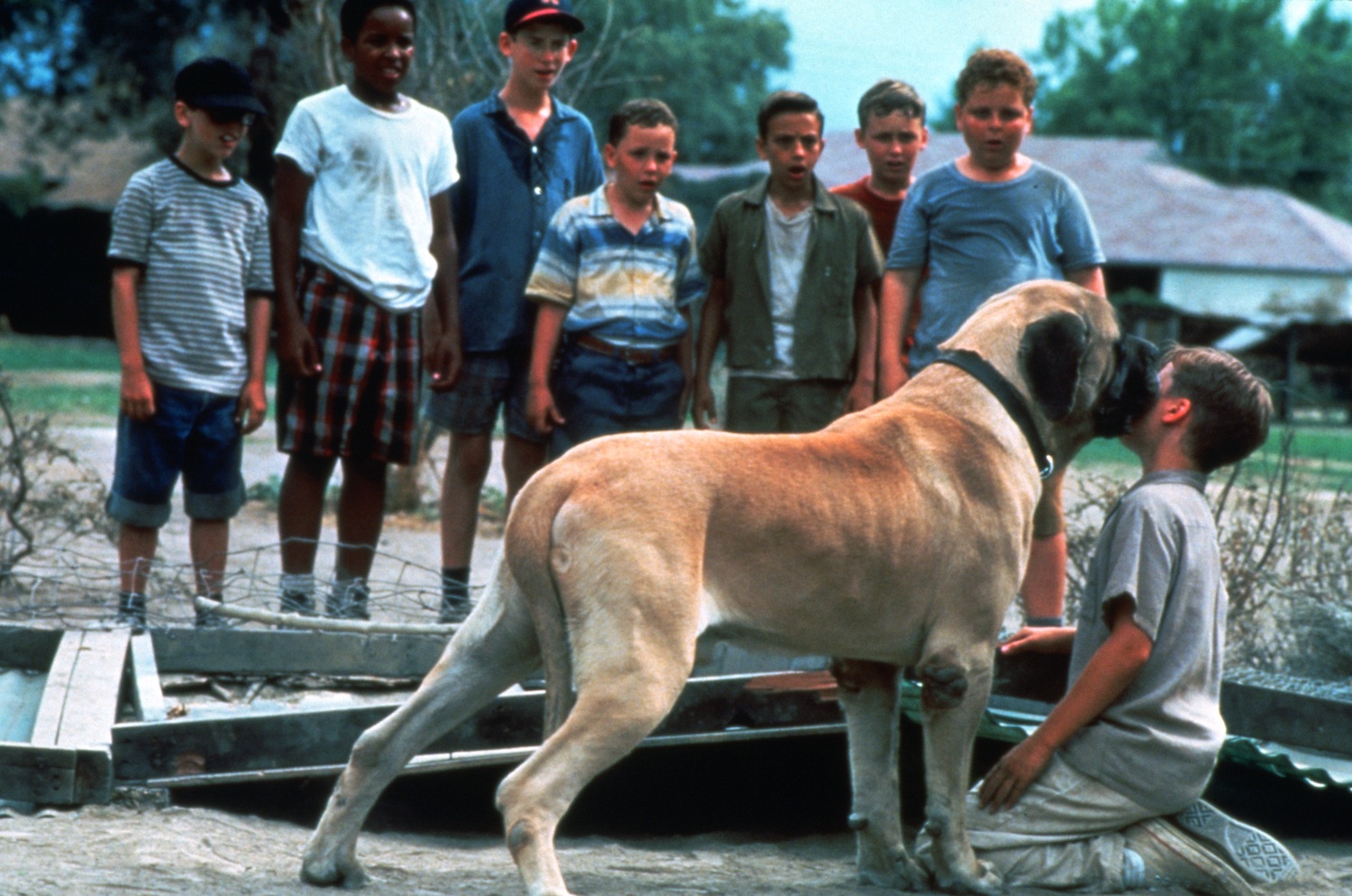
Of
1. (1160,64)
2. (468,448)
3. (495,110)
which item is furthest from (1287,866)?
(1160,64)

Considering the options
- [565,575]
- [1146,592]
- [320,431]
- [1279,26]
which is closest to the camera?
[565,575]

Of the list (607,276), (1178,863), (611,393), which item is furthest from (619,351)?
(1178,863)

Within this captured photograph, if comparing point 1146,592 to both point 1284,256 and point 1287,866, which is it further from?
point 1284,256

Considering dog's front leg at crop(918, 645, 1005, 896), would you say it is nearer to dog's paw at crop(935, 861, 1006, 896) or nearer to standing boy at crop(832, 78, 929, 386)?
dog's paw at crop(935, 861, 1006, 896)

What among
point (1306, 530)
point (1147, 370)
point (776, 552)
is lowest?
point (1306, 530)

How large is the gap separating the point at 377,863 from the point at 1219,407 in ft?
8.44

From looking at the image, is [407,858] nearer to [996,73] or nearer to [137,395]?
[137,395]

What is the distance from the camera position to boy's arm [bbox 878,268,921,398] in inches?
227

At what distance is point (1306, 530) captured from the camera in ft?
21.7

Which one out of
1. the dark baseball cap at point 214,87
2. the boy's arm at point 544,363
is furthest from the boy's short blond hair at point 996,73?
the dark baseball cap at point 214,87

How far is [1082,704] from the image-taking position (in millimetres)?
4086

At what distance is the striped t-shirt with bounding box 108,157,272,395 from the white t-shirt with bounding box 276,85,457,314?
0.34 metres

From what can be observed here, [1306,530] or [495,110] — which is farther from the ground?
[495,110]

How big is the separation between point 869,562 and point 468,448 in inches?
109
